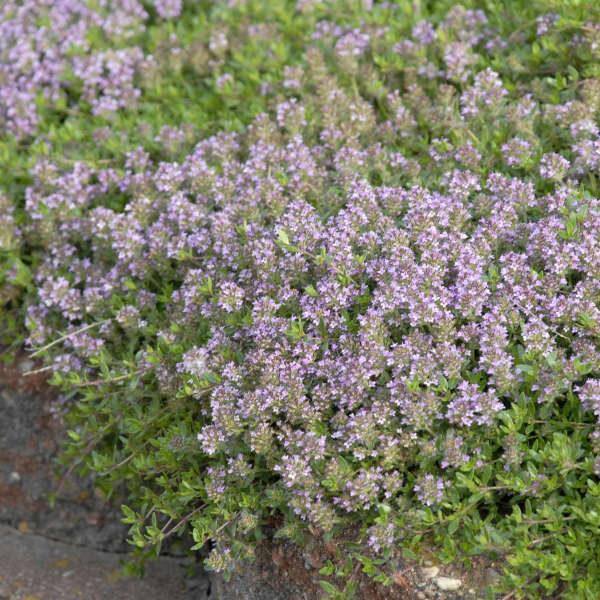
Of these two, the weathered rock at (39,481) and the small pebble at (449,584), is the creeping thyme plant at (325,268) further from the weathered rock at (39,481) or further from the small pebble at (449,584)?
the weathered rock at (39,481)

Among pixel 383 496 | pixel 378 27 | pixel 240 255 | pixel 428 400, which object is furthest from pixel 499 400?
pixel 378 27

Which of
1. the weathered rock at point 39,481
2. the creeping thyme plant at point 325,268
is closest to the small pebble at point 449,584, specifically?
the creeping thyme plant at point 325,268

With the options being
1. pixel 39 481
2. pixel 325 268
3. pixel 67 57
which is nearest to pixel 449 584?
pixel 325 268

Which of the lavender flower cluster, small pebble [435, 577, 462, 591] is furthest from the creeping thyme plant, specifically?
small pebble [435, 577, 462, 591]

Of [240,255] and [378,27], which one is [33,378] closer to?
[240,255]

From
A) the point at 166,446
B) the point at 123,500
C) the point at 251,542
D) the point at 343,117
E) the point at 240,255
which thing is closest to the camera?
the point at 251,542

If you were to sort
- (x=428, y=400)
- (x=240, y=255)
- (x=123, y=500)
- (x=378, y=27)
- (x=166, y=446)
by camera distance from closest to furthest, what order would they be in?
(x=428, y=400), (x=166, y=446), (x=240, y=255), (x=123, y=500), (x=378, y=27)

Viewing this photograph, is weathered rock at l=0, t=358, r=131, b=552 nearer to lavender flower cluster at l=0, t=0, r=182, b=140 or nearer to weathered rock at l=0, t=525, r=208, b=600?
weathered rock at l=0, t=525, r=208, b=600
